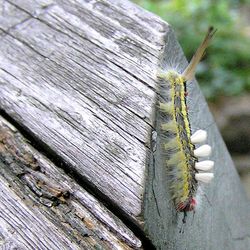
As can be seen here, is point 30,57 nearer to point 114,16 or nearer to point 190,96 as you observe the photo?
point 114,16

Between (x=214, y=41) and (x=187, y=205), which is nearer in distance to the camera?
(x=187, y=205)

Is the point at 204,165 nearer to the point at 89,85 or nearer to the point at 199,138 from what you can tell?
the point at 199,138

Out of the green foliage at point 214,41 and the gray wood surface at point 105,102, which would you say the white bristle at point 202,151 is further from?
the green foliage at point 214,41

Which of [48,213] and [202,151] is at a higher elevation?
[202,151]

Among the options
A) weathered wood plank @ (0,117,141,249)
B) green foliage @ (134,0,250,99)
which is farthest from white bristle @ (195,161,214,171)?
green foliage @ (134,0,250,99)

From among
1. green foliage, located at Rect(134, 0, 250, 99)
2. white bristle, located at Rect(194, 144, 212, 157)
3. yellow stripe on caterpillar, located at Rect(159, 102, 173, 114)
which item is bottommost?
green foliage, located at Rect(134, 0, 250, 99)

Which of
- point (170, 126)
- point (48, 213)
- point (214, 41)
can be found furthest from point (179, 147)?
point (214, 41)

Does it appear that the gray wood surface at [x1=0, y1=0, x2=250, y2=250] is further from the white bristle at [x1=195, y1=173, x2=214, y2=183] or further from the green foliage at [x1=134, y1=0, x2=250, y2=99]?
the green foliage at [x1=134, y1=0, x2=250, y2=99]
